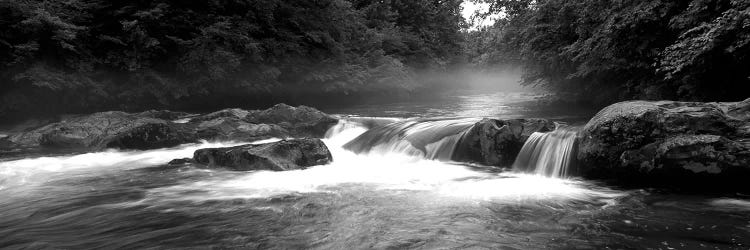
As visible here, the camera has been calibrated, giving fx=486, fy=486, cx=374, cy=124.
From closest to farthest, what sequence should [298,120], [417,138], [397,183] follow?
[397,183]
[417,138]
[298,120]

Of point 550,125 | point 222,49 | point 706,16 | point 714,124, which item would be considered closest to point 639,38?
point 706,16

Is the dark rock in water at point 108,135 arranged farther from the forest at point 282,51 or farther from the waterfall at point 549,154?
the waterfall at point 549,154

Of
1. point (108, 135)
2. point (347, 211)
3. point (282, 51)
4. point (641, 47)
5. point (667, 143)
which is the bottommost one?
point (347, 211)

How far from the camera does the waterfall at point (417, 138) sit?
9.45m

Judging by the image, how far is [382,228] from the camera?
5.11 meters

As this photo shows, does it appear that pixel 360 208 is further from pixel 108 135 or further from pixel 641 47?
pixel 641 47

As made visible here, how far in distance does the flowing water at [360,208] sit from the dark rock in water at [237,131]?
233cm

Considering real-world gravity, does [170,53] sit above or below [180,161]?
above

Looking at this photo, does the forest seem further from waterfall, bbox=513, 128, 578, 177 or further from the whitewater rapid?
the whitewater rapid

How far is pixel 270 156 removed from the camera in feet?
27.9

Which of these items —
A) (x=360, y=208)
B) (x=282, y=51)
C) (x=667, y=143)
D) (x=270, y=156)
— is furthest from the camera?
(x=282, y=51)

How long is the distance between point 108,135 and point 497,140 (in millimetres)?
8468

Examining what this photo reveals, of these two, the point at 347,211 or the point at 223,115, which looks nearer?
the point at 347,211

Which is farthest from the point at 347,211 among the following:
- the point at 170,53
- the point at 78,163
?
the point at 170,53
